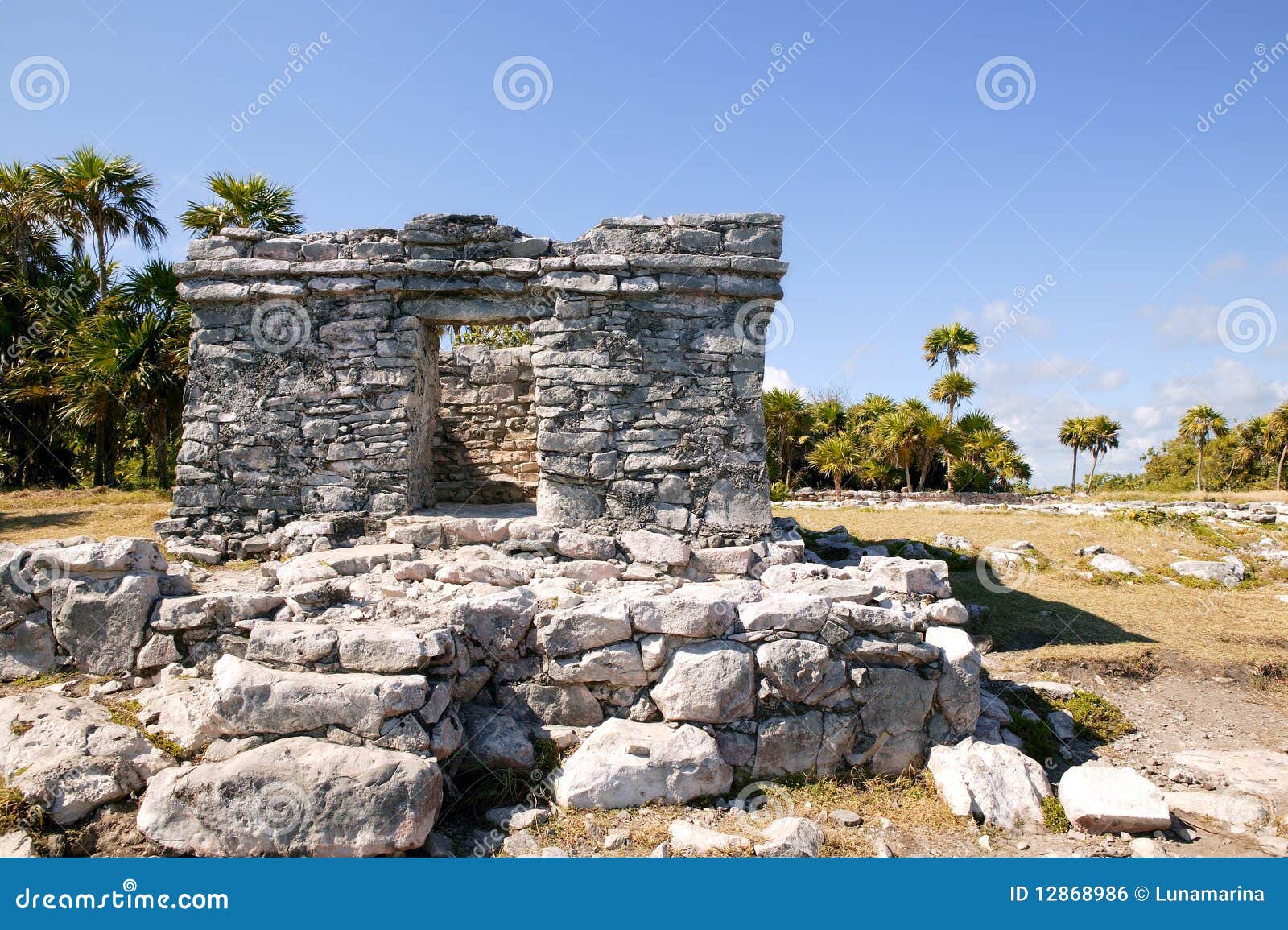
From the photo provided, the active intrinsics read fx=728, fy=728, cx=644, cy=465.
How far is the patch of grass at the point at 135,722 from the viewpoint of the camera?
→ 14.9 ft

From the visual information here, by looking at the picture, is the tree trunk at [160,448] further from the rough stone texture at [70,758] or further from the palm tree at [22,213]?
the rough stone texture at [70,758]

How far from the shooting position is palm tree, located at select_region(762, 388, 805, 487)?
25.0 m

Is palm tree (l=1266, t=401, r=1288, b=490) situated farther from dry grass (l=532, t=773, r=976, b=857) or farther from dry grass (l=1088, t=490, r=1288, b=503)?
dry grass (l=532, t=773, r=976, b=857)

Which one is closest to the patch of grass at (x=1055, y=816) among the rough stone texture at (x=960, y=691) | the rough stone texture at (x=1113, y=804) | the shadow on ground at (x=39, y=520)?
the rough stone texture at (x=1113, y=804)

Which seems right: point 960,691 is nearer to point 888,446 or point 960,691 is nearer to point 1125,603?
point 1125,603

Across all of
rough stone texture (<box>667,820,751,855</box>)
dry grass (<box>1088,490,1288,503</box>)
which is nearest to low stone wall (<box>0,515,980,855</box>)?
rough stone texture (<box>667,820,751,855</box>)

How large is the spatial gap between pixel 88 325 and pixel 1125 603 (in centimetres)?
1949

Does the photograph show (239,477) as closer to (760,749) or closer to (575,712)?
(575,712)

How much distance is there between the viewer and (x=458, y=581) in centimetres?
616

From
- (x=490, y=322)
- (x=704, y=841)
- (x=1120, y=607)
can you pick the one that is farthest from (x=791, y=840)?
(x=1120, y=607)

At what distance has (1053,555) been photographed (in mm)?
11688

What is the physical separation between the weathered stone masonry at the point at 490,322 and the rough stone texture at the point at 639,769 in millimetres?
2858

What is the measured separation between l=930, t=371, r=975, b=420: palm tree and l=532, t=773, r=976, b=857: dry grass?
76.2 ft

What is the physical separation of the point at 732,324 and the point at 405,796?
5.29 metres
